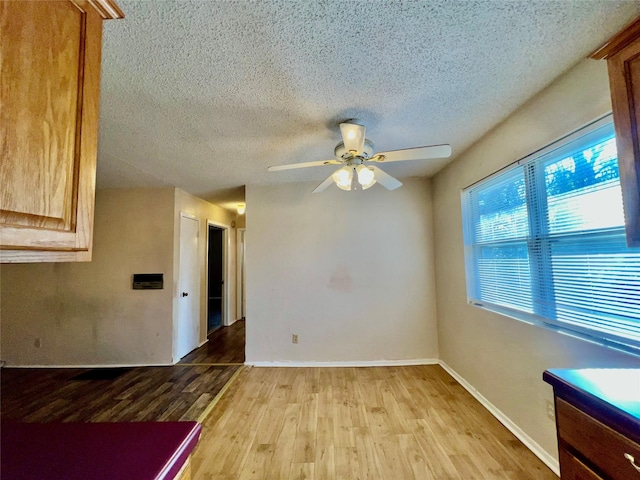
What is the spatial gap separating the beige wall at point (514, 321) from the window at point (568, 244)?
91 mm

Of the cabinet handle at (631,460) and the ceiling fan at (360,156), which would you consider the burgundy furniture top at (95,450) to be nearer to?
the cabinet handle at (631,460)

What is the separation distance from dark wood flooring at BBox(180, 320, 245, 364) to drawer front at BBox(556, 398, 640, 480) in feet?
11.5

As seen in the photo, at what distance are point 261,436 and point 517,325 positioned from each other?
2.17m

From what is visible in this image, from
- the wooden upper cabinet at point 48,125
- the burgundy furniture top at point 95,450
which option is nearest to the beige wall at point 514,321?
the burgundy furniture top at point 95,450

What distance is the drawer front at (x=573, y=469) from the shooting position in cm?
91

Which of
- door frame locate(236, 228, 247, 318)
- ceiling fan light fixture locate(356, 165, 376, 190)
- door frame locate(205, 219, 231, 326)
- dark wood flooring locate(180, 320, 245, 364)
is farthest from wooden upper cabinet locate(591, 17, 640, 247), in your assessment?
door frame locate(236, 228, 247, 318)

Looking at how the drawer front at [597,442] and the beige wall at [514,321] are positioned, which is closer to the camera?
the drawer front at [597,442]

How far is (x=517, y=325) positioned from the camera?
81.8 inches

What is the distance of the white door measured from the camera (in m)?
3.95

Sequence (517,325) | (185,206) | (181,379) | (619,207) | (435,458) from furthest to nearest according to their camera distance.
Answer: (185,206), (181,379), (517,325), (435,458), (619,207)

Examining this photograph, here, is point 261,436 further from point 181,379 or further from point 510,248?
point 510,248

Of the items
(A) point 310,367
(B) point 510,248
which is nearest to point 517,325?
(B) point 510,248

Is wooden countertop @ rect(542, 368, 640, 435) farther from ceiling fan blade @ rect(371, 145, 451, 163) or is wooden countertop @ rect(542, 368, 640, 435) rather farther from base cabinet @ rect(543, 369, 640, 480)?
ceiling fan blade @ rect(371, 145, 451, 163)

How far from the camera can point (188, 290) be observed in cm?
414
